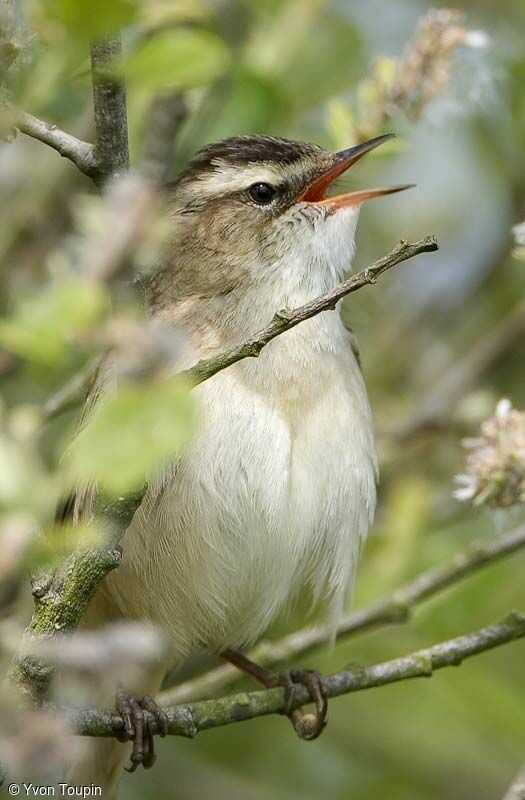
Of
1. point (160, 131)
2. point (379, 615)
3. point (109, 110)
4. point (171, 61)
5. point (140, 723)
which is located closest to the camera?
point (109, 110)

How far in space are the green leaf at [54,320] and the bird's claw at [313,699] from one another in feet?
7.53

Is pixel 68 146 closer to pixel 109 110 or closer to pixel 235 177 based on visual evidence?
pixel 109 110

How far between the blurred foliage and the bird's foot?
859 mm

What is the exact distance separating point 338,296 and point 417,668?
1509mm

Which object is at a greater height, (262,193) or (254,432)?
(262,193)

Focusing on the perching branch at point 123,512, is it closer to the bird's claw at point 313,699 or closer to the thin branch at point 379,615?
the bird's claw at point 313,699

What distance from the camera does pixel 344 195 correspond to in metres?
4.15

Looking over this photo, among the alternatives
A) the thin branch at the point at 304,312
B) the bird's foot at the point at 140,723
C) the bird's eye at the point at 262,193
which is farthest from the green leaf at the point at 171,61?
the bird's foot at the point at 140,723

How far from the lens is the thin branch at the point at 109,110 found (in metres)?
2.63

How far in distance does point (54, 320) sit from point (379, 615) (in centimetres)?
269

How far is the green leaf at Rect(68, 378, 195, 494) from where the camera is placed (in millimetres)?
1938

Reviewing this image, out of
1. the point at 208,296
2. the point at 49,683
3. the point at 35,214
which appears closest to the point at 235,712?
the point at 49,683

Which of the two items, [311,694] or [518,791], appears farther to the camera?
[311,694]

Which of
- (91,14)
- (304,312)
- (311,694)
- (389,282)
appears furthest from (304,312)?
(389,282)
